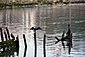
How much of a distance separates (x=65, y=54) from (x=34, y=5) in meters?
146

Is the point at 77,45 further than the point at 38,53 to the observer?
Yes

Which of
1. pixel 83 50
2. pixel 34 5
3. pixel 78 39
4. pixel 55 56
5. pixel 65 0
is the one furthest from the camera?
pixel 65 0

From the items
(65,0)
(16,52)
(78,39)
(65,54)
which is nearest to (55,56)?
(65,54)

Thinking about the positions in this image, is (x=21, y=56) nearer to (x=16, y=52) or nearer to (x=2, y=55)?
(x=16, y=52)

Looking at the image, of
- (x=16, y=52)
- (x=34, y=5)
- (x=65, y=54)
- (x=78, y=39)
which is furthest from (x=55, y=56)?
(x=34, y=5)

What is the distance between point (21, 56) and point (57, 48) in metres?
4.29

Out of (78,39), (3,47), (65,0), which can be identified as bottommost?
(65,0)

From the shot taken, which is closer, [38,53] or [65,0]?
[38,53]

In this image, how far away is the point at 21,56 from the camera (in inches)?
1148

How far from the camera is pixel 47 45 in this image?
111 ft

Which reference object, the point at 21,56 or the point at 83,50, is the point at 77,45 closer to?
the point at 83,50

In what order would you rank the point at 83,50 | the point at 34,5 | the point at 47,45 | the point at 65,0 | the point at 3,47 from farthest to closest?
the point at 65,0
the point at 34,5
the point at 47,45
the point at 83,50
the point at 3,47

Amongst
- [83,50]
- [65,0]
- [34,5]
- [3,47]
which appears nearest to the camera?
[3,47]

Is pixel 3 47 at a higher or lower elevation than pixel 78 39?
higher
